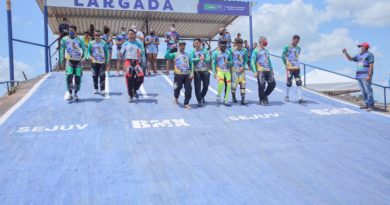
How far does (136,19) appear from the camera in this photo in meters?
20.5

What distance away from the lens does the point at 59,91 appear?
36.2 feet

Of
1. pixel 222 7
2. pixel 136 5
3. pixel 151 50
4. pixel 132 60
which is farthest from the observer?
pixel 222 7

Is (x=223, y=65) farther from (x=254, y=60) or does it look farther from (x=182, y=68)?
(x=182, y=68)

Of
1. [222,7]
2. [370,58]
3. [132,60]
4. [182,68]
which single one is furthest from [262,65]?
[222,7]

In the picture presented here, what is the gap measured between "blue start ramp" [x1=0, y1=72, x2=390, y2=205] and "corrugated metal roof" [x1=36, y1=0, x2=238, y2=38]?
11.1 m

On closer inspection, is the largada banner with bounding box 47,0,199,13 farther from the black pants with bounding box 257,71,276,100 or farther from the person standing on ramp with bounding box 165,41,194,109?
the black pants with bounding box 257,71,276,100

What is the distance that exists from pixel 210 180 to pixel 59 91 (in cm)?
824

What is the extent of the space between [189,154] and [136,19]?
1658 cm

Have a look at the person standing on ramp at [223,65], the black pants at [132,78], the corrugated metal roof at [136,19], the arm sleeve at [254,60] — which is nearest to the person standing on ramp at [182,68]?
the person standing on ramp at [223,65]

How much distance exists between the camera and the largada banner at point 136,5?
15696 mm

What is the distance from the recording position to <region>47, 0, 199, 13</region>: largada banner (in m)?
15.7

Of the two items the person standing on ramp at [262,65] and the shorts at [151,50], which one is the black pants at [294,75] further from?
the shorts at [151,50]

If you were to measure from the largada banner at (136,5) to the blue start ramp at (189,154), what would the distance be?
7.97 meters

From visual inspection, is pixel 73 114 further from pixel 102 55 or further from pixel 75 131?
pixel 102 55
